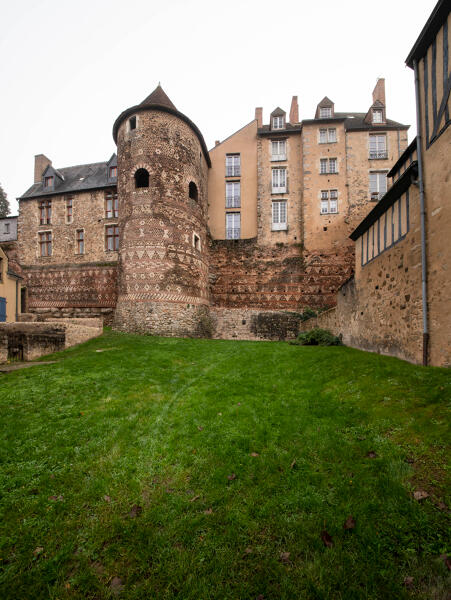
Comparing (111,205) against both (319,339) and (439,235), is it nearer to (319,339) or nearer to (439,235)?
(319,339)

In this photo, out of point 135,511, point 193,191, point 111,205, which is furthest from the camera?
point 111,205

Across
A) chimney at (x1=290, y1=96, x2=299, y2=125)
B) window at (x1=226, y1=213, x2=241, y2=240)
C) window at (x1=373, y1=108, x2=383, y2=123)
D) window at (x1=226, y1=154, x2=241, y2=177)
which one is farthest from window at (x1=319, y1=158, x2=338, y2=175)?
window at (x1=226, y1=213, x2=241, y2=240)

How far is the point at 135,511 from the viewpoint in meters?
2.49

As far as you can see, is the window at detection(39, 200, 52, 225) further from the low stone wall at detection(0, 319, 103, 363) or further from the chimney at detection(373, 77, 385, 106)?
the chimney at detection(373, 77, 385, 106)

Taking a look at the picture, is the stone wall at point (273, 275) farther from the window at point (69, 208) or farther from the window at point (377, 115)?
the window at point (69, 208)

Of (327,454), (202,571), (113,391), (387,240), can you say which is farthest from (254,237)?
(202,571)

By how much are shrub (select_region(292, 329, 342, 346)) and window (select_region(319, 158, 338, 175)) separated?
41.4 ft

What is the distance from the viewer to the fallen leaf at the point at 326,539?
6.59 feet

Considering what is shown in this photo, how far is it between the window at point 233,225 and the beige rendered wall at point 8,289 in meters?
13.5

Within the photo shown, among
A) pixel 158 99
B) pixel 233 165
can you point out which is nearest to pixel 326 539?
pixel 158 99

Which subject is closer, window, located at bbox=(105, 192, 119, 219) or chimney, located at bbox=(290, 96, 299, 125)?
window, located at bbox=(105, 192, 119, 219)

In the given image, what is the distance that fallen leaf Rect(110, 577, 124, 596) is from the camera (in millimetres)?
1812

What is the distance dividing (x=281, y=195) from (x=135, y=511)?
20110 millimetres

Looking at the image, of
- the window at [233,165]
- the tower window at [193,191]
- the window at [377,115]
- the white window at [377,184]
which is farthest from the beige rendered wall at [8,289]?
the window at [377,115]
